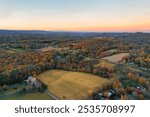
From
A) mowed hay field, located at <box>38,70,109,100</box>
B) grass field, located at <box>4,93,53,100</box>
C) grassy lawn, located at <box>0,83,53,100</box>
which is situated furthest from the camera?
mowed hay field, located at <box>38,70,109,100</box>

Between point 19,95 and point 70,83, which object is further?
point 70,83

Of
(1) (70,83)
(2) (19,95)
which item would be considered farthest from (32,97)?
(1) (70,83)

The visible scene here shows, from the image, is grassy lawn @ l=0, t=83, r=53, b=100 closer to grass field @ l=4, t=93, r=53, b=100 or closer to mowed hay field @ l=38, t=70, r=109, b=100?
grass field @ l=4, t=93, r=53, b=100

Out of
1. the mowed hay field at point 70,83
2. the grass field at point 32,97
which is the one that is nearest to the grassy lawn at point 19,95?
the grass field at point 32,97

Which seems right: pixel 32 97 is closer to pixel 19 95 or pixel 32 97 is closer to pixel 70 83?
pixel 19 95

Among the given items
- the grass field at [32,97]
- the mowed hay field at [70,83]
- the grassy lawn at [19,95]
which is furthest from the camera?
the mowed hay field at [70,83]

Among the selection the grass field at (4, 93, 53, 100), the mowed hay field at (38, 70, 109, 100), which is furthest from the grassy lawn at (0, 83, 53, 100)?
the mowed hay field at (38, 70, 109, 100)

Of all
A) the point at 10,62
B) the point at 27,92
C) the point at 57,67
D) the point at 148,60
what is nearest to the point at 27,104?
the point at 27,92

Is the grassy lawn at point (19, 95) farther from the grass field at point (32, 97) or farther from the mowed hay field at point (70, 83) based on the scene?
the mowed hay field at point (70, 83)
